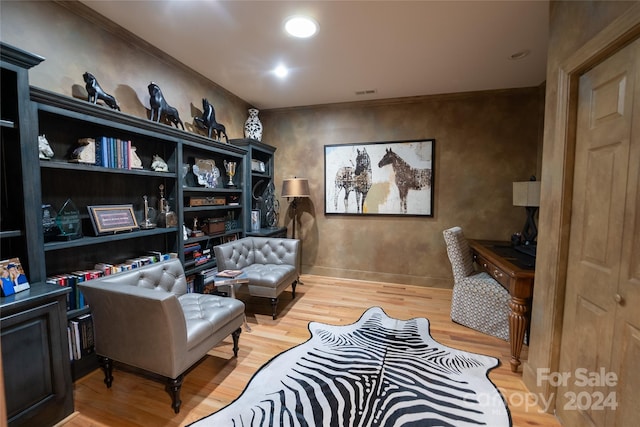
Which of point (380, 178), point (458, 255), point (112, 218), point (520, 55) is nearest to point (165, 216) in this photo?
A: point (112, 218)

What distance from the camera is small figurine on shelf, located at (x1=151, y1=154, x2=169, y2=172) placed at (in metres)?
2.60

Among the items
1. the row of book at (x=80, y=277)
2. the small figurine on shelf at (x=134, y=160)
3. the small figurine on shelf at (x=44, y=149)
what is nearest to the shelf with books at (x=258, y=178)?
the small figurine on shelf at (x=134, y=160)

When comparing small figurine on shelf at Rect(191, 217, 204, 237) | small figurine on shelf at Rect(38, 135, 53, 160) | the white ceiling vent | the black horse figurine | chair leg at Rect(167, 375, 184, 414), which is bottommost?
chair leg at Rect(167, 375, 184, 414)

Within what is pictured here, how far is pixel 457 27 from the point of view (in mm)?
2307

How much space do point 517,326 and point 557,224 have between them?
0.92m

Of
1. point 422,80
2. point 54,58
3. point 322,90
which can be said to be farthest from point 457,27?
point 54,58

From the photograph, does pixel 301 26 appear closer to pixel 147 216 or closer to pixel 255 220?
pixel 147 216

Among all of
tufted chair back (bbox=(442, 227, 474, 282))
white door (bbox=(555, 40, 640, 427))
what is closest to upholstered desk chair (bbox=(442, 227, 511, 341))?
tufted chair back (bbox=(442, 227, 474, 282))

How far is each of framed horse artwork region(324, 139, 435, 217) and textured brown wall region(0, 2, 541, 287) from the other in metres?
0.12

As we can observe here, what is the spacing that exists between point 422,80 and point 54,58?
3578 mm

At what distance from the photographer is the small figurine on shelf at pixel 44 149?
1.79 metres

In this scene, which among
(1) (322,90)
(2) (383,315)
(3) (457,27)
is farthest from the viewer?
(1) (322,90)

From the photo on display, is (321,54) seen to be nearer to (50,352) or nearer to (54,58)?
(54,58)

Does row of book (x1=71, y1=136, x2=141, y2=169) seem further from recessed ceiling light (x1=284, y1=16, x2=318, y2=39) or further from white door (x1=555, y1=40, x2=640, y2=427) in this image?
white door (x1=555, y1=40, x2=640, y2=427)
